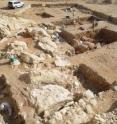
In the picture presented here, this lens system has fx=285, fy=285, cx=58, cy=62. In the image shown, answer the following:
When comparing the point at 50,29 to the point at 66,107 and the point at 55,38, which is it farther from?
the point at 66,107

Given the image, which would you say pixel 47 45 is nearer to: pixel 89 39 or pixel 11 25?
pixel 89 39

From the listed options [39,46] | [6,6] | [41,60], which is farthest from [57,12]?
[41,60]

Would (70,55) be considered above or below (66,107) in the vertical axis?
below

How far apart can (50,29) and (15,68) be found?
19.8 feet

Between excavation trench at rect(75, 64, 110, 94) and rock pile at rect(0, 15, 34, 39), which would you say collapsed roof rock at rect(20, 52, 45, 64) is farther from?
rock pile at rect(0, 15, 34, 39)

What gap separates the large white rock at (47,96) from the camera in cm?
891

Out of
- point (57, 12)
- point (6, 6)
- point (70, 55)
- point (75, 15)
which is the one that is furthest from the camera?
point (6, 6)

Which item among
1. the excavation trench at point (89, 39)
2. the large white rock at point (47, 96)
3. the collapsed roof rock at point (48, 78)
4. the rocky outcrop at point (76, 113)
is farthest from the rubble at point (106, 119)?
the excavation trench at point (89, 39)

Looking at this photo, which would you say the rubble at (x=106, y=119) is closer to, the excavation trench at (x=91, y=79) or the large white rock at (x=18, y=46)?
the excavation trench at (x=91, y=79)

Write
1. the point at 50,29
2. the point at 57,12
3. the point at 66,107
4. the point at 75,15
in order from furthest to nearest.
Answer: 1. the point at 57,12
2. the point at 75,15
3. the point at 50,29
4. the point at 66,107

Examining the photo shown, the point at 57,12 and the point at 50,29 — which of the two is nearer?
the point at 50,29

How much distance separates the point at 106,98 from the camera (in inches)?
359

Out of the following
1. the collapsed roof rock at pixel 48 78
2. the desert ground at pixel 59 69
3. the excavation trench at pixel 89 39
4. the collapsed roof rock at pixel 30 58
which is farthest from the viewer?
the excavation trench at pixel 89 39

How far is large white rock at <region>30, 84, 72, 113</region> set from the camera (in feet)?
29.2
